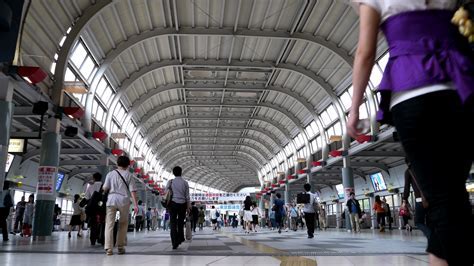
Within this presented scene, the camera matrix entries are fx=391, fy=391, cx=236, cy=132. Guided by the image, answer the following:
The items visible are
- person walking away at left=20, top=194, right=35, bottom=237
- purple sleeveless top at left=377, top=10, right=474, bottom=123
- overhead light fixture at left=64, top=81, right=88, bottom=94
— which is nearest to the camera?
purple sleeveless top at left=377, top=10, right=474, bottom=123

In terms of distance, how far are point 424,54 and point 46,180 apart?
1594 cm

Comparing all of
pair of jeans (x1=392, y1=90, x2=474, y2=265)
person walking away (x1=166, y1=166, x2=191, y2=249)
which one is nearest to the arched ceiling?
person walking away (x1=166, y1=166, x2=191, y2=249)

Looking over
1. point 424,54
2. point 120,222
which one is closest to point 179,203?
point 120,222

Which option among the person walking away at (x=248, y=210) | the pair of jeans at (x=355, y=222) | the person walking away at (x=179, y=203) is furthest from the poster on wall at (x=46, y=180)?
the pair of jeans at (x=355, y=222)

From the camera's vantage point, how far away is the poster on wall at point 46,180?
1505 centimetres

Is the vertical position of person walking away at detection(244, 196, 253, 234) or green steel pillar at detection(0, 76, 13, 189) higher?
green steel pillar at detection(0, 76, 13, 189)

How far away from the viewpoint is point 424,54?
1.65 meters

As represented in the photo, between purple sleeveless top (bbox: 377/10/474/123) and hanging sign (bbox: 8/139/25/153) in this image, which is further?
hanging sign (bbox: 8/139/25/153)

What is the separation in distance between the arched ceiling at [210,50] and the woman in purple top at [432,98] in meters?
15.3

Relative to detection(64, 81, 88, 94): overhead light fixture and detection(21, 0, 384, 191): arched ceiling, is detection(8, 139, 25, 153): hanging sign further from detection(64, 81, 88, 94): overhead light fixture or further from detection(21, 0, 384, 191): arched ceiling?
detection(21, 0, 384, 191): arched ceiling

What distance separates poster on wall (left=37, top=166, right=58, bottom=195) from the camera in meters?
15.1

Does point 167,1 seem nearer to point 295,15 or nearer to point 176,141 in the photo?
point 295,15

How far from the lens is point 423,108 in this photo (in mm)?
1583

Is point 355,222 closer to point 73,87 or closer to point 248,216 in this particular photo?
point 248,216
